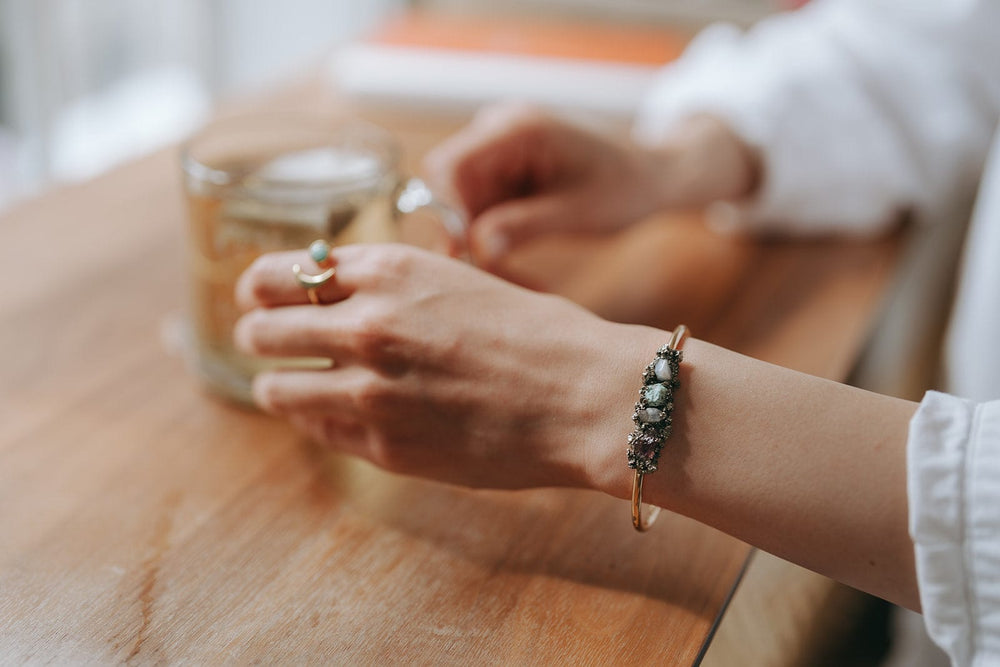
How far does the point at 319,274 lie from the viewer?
47cm

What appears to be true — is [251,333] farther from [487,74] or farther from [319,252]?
[487,74]

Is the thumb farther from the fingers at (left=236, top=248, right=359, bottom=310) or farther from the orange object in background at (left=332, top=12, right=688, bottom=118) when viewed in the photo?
the orange object in background at (left=332, top=12, right=688, bottom=118)

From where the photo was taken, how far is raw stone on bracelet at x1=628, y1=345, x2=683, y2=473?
400mm

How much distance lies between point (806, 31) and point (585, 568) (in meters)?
0.63

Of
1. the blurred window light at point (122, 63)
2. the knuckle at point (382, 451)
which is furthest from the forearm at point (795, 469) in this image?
the blurred window light at point (122, 63)

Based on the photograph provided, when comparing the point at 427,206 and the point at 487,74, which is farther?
the point at 487,74

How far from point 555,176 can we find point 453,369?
304 mm

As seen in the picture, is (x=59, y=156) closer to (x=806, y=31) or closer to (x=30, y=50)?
(x=30, y=50)

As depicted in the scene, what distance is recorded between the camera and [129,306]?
637 millimetres

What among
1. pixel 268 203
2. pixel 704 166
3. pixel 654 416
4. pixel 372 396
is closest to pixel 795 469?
pixel 654 416

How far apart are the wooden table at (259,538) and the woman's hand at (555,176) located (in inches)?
3.7

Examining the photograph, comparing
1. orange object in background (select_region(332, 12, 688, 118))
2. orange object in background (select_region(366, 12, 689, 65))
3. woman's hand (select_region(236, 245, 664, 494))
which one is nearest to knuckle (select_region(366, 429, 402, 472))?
woman's hand (select_region(236, 245, 664, 494))

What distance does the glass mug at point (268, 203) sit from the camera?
500 millimetres

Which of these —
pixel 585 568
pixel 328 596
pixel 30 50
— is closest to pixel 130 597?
pixel 328 596
